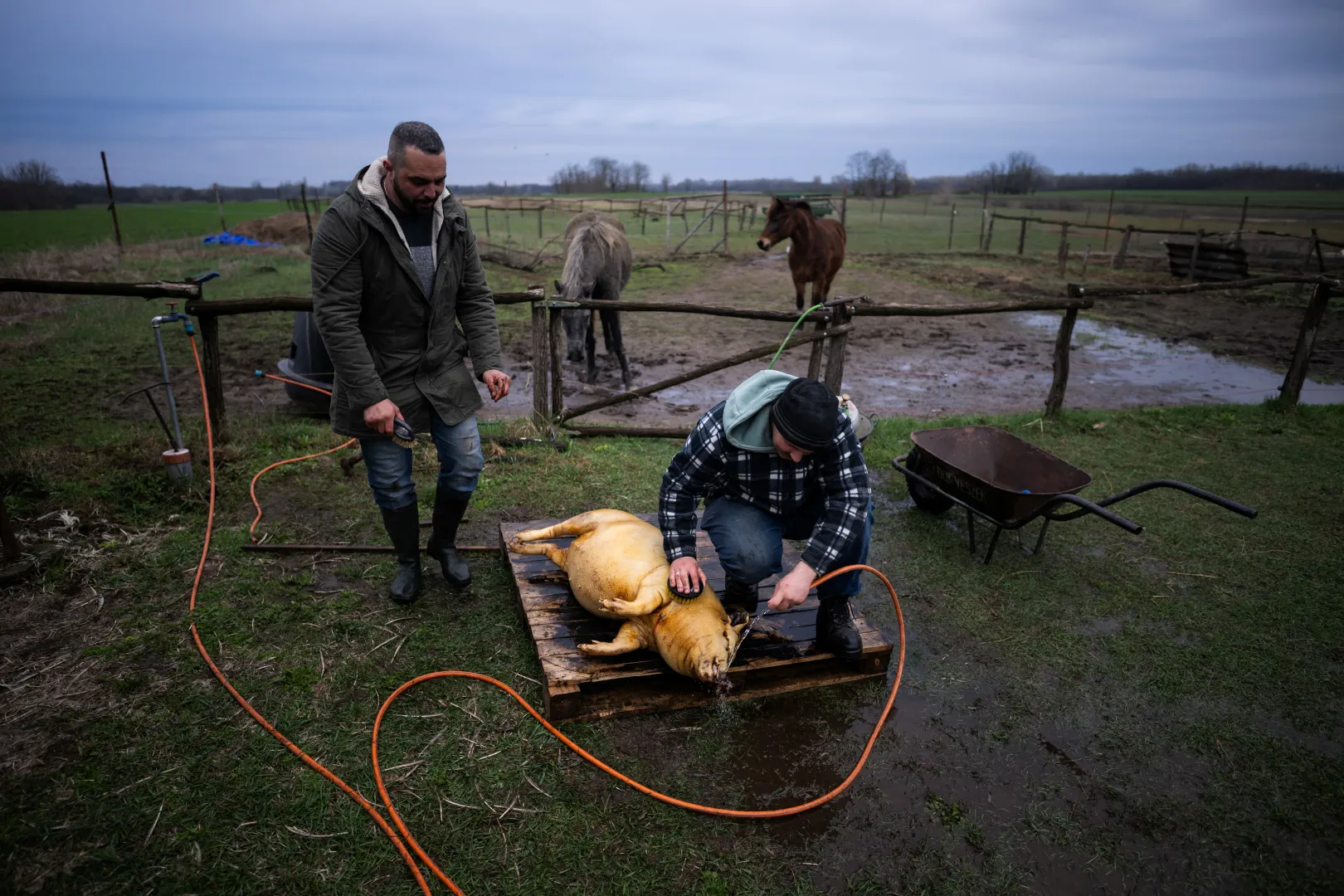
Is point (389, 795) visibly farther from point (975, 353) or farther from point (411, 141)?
point (975, 353)

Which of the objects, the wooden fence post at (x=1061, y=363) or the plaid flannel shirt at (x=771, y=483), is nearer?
the plaid flannel shirt at (x=771, y=483)

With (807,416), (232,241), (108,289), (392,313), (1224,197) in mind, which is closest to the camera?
(807,416)

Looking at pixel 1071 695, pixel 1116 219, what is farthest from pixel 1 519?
pixel 1116 219

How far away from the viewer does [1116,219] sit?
3209 cm

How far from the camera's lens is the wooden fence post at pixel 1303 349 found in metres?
6.99

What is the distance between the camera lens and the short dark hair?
2.73 meters

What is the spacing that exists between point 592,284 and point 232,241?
665 inches

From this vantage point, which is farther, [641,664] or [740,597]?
[740,597]

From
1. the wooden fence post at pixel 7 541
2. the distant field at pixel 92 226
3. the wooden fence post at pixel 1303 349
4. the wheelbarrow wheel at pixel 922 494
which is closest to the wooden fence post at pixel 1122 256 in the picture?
the wooden fence post at pixel 1303 349

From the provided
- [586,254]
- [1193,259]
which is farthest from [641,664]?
[1193,259]

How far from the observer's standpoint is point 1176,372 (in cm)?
951

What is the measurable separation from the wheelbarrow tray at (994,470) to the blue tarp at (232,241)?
69.1 feet

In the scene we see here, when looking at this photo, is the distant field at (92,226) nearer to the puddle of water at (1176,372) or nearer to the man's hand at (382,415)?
the man's hand at (382,415)

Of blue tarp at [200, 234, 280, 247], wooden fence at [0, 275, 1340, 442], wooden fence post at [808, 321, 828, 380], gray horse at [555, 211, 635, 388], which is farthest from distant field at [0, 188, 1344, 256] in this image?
wooden fence post at [808, 321, 828, 380]
